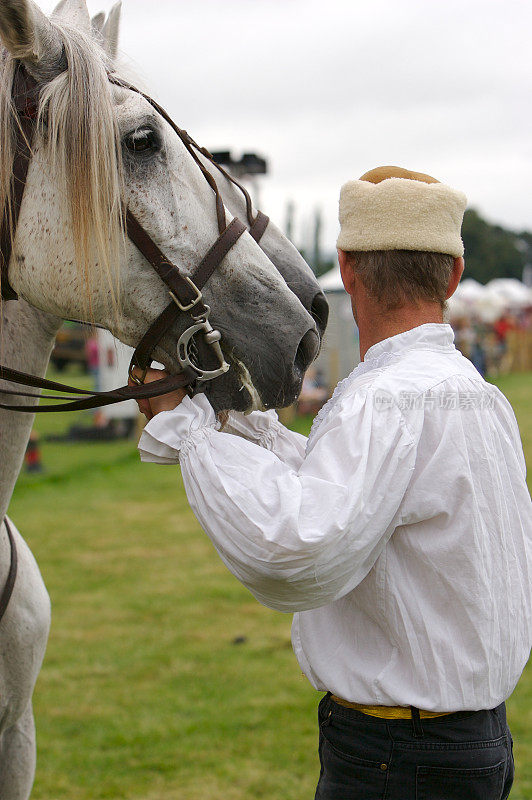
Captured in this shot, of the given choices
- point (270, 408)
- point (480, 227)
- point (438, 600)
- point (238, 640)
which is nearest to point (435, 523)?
point (438, 600)

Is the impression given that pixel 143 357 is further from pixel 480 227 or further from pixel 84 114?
pixel 480 227

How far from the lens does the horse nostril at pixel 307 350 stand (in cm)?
189

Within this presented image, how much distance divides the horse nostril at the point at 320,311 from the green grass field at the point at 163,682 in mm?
2515

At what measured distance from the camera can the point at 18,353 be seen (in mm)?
1962

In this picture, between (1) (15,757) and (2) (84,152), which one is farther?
(1) (15,757)

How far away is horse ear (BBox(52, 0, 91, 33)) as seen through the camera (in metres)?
1.99

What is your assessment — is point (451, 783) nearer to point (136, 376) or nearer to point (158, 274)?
point (136, 376)

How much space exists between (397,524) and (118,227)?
0.88m

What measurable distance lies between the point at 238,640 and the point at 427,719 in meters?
3.94

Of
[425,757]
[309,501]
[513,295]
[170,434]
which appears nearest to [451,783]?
[425,757]

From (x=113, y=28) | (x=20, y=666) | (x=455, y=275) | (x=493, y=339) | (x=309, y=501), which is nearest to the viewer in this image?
(x=309, y=501)

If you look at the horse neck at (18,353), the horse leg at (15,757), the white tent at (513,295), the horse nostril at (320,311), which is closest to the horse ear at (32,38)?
the horse neck at (18,353)

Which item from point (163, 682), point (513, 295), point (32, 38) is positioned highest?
point (32, 38)

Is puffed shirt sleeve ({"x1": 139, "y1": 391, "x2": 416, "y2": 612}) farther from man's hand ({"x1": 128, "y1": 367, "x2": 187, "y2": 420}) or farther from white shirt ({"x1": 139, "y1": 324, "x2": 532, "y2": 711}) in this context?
man's hand ({"x1": 128, "y1": 367, "x2": 187, "y2": 420})
